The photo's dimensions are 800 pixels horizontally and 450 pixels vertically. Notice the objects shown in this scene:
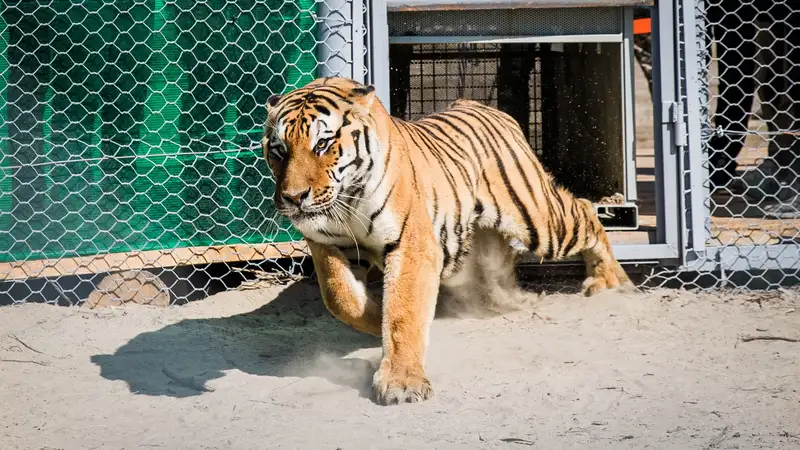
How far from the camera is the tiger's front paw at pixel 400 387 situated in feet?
10.2

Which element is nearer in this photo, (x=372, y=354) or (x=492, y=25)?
(x=372, y=354)

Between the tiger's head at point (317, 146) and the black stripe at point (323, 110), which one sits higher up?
the black stripe at point (323, 110)

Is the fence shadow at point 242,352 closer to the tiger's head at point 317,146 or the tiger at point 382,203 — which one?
the tiger at point 382,203

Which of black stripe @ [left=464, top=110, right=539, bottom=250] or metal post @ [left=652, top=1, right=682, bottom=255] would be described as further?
metal post @ [left=652, top=1, right=682, bottom=255]

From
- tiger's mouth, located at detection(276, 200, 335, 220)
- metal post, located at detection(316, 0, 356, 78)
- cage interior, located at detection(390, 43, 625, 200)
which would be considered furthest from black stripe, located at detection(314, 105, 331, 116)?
cage interior, located at detection(390, 43, 625, 200)

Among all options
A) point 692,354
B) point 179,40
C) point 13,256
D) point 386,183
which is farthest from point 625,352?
point 13,256

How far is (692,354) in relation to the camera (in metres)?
3.68

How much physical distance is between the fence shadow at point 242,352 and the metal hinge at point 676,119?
173 centimetres

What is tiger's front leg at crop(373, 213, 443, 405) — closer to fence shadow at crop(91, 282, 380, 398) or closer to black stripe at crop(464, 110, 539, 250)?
fence shadow at crop(91, 282, 380, 398)

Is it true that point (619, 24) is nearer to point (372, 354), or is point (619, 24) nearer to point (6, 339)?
point (372, 354)

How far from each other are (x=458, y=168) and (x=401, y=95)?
194 centimetres

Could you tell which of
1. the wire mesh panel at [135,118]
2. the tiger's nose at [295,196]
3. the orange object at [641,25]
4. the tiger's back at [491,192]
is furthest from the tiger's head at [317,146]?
the orange object at [641,25]

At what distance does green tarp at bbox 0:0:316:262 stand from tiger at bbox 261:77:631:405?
36.8 inches

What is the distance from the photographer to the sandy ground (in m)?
2.89
